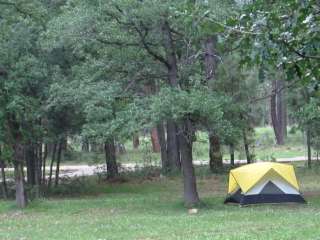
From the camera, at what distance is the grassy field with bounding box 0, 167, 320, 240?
12133 millimetres

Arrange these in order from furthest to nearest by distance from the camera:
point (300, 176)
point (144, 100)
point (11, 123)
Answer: point (300, 176) < point (11, 123) < point (144, 100)

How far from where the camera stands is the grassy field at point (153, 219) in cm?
1213

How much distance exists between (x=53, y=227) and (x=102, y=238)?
2546 mm

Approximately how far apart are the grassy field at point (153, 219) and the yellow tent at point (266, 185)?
18.6 inches

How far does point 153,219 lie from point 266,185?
4.02 m

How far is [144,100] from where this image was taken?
15.8m

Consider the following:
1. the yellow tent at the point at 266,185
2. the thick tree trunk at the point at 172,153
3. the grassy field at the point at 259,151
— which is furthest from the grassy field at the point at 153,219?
the grassy field at the point at 259,151

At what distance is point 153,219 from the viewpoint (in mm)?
14516

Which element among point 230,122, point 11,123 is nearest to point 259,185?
point 230,122

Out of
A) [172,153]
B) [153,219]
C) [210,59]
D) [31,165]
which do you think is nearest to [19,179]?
[31,165]

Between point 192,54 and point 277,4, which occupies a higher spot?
point 192,54

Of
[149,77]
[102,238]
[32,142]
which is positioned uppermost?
[149,77]

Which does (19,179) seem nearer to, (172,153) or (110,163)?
(110,163)

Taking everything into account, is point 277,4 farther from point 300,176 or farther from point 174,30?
point 300,176
